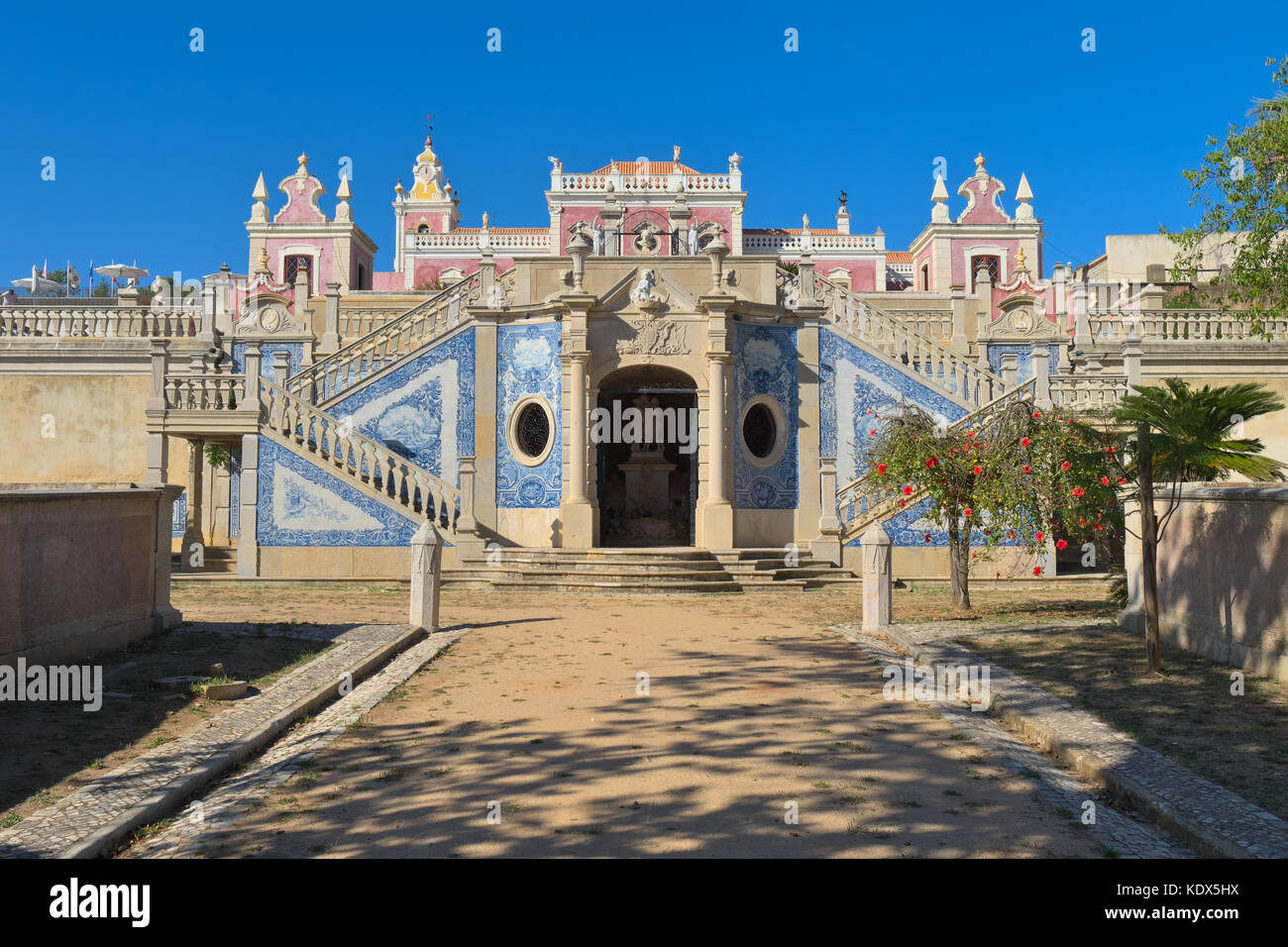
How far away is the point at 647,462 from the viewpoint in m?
22.0

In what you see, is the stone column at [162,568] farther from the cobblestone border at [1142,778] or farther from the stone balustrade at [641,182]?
the stone balustrade at [641,182]

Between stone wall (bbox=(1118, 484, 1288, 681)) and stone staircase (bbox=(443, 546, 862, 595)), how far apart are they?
7.55 m

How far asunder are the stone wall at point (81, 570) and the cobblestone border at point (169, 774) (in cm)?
192

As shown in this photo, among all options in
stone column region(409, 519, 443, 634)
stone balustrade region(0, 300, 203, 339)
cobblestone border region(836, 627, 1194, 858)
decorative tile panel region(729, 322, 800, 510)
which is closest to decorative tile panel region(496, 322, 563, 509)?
decorative tile panel region(729, 322, 800, 510)

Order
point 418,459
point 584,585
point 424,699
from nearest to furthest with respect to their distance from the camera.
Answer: point 424,699
point 584,585
point 418,459

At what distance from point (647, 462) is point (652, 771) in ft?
53.1

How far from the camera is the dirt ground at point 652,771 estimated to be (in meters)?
4.73

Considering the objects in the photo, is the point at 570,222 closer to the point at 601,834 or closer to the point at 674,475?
the point at 674,475

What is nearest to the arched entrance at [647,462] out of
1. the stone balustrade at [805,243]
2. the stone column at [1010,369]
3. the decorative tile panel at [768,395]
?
the decorative tile panel at [768,395]

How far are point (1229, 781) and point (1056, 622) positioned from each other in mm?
7024

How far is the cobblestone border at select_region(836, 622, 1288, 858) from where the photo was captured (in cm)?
460

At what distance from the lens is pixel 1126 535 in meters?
12.0
